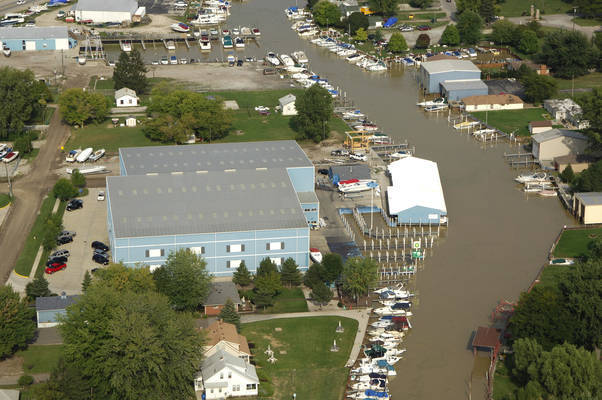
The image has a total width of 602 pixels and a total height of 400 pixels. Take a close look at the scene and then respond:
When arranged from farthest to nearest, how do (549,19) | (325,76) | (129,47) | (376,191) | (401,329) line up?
(549,19) → (129,47) → (325,76) → (376,191) → (401,329)

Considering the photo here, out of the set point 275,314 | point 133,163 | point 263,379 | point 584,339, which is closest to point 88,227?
point 133,163

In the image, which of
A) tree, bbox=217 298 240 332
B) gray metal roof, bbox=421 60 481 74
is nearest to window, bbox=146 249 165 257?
tree, bbox=217 298 240 332

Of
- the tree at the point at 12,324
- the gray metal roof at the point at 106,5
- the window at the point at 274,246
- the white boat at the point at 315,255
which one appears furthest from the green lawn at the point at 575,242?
the gray metal roof at the point at 106,5

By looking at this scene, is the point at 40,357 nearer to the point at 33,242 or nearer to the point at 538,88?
the point at 33,242

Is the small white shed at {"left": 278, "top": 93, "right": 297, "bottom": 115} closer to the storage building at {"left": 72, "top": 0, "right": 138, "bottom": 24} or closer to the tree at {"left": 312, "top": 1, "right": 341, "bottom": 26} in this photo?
the tree at {"left": 312, "top": 1, "right": 341, "bottom": 26}

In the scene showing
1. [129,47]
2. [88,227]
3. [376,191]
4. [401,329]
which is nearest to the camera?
[401,329]

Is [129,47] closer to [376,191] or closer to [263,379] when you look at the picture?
[376,191]
